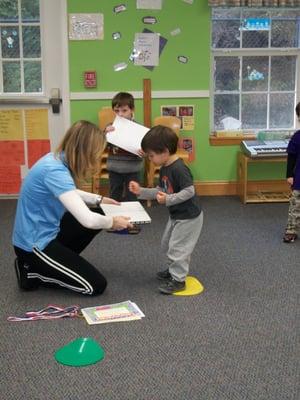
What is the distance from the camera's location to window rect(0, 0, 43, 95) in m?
4.87

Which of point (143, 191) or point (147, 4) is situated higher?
point (147, 4)

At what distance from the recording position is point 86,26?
4.79 metres

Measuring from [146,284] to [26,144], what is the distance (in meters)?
2.44

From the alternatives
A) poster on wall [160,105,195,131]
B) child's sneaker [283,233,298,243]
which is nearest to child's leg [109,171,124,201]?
poster on wall [160,105,195,131]

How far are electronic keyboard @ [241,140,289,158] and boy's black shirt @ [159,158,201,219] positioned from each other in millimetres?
1950

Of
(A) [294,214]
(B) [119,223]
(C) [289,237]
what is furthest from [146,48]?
(B) [119,223]

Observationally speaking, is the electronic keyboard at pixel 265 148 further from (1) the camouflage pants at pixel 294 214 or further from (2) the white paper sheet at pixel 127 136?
(2) the white paper sheet at pixel 127 136

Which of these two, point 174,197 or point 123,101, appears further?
point 123,101

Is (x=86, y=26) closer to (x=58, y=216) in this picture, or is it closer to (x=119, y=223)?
(x=58, y=216)

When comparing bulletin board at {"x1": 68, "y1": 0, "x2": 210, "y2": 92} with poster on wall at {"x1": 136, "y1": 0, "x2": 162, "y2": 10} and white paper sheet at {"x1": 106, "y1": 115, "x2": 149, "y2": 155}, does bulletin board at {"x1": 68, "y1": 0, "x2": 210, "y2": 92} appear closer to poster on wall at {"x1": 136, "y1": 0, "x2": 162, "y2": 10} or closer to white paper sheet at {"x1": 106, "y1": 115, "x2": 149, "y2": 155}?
poster on wall at {"x1": 136, "y1": 0, "x2": 162, "y2": 10}

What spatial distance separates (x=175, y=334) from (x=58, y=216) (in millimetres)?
878

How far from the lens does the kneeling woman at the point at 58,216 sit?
2703 millimetres

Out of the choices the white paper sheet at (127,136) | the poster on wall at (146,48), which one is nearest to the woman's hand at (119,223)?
the white paper sheet at (127,136)

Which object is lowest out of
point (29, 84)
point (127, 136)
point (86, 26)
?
point (127, 136)
